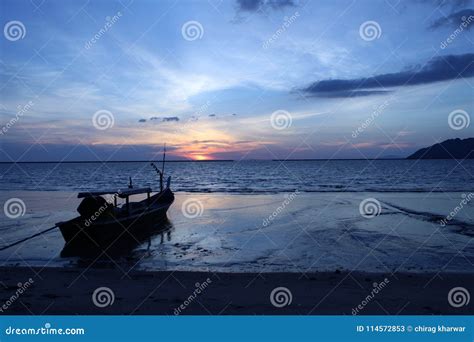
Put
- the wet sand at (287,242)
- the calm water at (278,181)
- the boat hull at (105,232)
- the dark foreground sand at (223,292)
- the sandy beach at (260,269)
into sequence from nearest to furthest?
the dark foreground sand at (223,292), the sandy beach at (260,269), the wet sand at (287,242), the boat hull at (105,232), the calm water at (278,181)

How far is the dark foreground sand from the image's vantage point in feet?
27.3

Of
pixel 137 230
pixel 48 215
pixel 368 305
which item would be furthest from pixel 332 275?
pixel 48 215

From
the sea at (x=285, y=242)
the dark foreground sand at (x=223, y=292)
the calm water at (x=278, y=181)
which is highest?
the calm water at (x=278, y=181)

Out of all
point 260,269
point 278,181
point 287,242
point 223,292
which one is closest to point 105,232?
point 260,269

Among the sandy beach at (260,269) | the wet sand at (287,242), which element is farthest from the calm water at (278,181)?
the sandy beach at (260,269)

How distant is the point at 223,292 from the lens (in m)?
9.59

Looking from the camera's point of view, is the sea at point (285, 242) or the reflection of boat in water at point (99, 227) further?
the reflection of boat in water at point (99, 227)

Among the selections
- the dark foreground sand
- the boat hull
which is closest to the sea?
the boat hull

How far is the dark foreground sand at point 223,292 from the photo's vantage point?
8336mm

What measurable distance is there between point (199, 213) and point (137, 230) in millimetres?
9054

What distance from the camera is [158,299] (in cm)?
908

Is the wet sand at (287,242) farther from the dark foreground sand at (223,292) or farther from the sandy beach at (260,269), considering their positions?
the dark foreground sand at (223,292)

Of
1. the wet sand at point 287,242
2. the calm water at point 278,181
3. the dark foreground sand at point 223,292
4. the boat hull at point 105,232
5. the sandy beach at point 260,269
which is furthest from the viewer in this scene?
the calm water at point 278,181

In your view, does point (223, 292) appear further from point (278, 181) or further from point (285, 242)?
point (278, 181)
